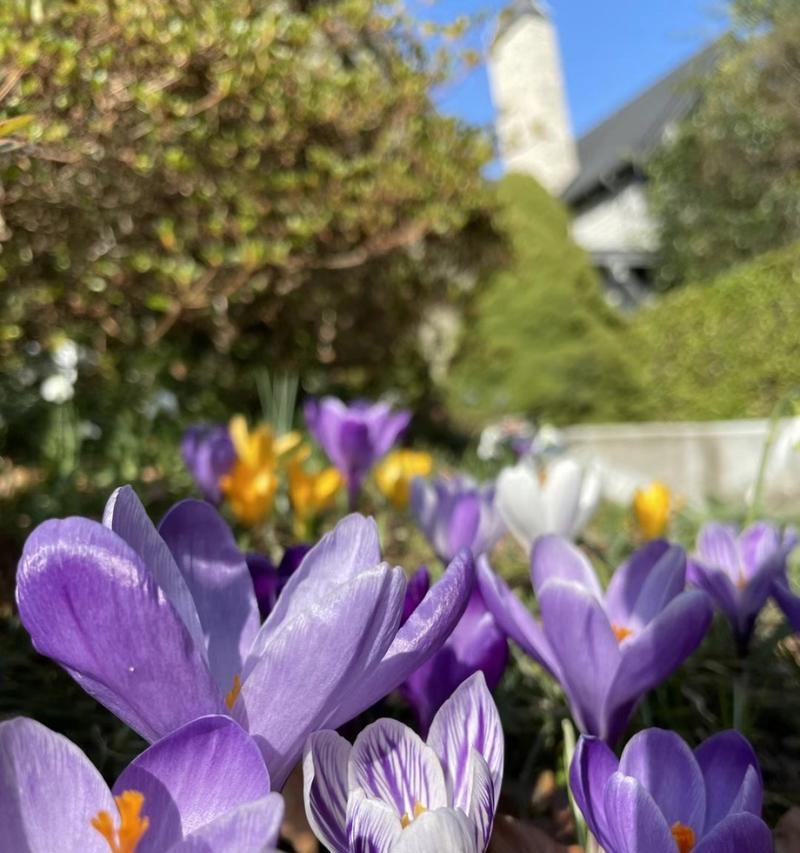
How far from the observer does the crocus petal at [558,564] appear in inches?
29.1

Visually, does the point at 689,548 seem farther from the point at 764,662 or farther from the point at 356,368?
the point at 356,368

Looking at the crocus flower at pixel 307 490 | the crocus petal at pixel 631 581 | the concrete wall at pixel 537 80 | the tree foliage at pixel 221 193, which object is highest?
the concrete wall at pixel 537 80

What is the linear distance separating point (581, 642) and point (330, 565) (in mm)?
195

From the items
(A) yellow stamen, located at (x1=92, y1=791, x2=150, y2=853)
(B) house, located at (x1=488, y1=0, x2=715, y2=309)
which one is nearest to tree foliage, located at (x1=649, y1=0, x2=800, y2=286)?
(B) house, located at (x1=488, y1=0, x2=715, y2=309)

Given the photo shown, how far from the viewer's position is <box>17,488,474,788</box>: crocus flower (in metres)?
0.40

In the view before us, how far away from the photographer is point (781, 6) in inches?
384

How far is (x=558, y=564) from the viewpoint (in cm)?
75

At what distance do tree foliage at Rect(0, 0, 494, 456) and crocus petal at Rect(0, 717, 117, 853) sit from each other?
0.63 meters

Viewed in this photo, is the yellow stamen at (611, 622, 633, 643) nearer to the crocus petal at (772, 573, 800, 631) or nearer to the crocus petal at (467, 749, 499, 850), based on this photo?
the crocus petal at (772, 573, 800, 631)

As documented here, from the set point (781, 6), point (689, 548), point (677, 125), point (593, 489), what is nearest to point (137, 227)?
point (593, 489)

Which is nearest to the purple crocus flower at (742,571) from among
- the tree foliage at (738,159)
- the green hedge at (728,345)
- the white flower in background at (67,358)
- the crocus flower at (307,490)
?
the crocus flower at (307,490)

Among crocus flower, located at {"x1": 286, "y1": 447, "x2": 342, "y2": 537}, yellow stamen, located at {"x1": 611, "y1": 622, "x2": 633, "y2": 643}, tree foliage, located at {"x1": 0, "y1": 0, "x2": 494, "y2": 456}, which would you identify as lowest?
yellow stamen, located at {"x1": 611, "y1": 622, "x2": 633, "y2": 643}

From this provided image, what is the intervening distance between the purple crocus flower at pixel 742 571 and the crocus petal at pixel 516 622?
25cm

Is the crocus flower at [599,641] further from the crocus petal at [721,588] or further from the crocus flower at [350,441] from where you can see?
the crocus flower at [350,441]
